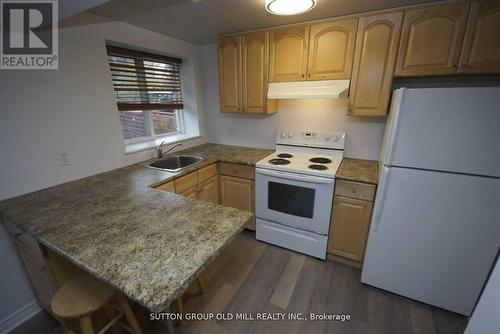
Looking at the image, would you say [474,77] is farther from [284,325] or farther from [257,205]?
[284,325]

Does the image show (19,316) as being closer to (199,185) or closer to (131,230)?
(131,230)

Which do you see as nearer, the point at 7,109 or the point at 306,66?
the point at 7,109

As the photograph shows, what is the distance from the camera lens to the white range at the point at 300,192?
1912 mm

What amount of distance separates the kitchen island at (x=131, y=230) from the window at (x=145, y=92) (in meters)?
0.93

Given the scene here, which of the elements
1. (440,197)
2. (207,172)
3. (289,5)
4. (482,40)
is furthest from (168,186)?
(482,40)

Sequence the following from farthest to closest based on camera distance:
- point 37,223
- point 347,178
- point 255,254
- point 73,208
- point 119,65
A: point 255,254
point 119,65
point 347,178
point 73,208
point 37,223

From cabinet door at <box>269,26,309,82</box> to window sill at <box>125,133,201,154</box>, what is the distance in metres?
1.38

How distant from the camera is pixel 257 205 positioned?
227cm

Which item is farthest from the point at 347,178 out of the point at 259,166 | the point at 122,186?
the point at 122,186

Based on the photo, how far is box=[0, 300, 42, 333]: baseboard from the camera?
147cm

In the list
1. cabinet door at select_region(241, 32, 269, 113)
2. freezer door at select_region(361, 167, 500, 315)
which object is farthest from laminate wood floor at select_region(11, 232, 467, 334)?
cabinet door at select_region(241, 32, 269, 113)

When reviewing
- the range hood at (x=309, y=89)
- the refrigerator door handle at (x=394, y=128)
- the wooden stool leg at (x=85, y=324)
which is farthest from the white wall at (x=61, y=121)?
the refrigerator door handle at (x=394, y=128)

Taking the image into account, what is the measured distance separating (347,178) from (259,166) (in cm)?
81

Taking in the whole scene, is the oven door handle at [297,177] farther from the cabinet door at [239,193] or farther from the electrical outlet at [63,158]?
the electrical outlet at [63,158]
